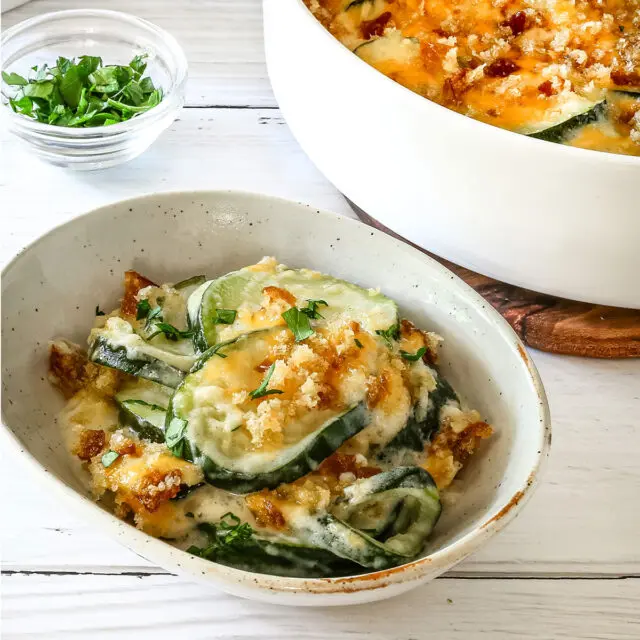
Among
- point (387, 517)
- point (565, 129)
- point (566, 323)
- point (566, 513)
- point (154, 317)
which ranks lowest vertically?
point (566, 513)

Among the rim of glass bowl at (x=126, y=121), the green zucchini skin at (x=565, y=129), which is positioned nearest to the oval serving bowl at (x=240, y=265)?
the green zucchini skin at (x=565, y=129)

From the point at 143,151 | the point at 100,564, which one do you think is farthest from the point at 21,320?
the point at 143,151

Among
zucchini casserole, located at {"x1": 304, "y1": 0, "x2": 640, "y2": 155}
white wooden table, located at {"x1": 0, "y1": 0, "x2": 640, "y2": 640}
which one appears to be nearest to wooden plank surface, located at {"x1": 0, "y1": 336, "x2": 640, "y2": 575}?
white wooden table, located at {"x1": 0, "y1": 0, "x2": 640, "y2": 640}

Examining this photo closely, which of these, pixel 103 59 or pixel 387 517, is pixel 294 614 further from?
pixel 103 59

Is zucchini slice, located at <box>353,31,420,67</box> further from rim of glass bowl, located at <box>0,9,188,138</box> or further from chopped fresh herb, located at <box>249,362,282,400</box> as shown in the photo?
chopped fresh herb, located at <box>249,362,282,400</box>

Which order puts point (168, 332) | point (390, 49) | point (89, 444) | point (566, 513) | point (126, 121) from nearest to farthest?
point (89, 444) < point (168, 332) < point (566, 513) < point (390, 49) < point (126, 121)

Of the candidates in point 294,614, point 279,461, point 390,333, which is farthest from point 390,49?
point 294,614

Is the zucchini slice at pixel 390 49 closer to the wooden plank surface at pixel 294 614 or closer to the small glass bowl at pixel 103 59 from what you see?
the small glass bowl at pixel 103 59
